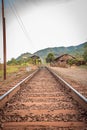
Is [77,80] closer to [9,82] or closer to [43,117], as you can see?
[9,82]

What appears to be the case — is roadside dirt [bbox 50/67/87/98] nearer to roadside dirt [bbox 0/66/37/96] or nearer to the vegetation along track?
the vegetation along track

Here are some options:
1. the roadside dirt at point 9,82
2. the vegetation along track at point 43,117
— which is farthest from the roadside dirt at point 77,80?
the roadside dirt at point 9,82

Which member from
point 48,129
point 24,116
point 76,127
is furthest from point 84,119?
point 24,116

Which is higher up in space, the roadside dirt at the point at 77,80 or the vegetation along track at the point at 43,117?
the vegetation along track at the point at 43,117

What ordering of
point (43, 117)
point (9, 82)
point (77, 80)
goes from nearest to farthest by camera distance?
point (43, 117) < point (9, 82) < point (77, 80)

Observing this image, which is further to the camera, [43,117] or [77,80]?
[77,80]

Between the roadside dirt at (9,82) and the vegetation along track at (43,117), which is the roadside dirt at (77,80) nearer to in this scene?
the vegetation along track at (43,117)

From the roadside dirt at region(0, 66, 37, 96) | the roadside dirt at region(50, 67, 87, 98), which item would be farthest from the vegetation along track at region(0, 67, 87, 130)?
the roadside dirt at region(0, 66, 37, 96)

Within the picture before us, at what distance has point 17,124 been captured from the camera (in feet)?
11.4

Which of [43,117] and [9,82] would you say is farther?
[9,82]

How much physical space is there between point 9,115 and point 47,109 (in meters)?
0.89

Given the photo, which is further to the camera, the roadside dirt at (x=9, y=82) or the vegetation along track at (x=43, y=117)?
the roadside dirt at (x=9, y=82)

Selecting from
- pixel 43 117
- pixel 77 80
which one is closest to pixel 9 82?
pixel 77 80

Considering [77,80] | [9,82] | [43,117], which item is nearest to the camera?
[43,117]
